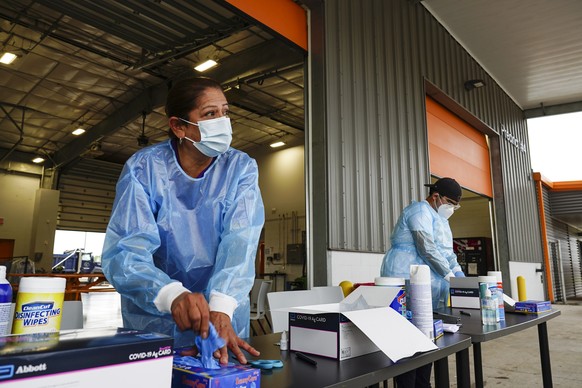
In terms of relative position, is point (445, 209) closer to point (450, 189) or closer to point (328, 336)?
point (450, 189)

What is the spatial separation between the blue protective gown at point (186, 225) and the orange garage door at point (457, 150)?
512cm

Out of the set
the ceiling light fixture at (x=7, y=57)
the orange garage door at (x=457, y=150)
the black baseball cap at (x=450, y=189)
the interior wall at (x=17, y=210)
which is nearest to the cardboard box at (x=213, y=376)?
the black baseball cap at (x=450, y=189)

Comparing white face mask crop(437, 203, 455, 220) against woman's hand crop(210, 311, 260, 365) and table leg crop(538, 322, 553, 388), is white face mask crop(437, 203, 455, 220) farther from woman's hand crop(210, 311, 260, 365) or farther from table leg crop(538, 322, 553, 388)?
woman's hand crop(210, 311, 260, 365)

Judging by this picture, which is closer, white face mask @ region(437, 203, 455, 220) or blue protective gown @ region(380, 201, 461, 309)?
blue protective gown @ region(380, 201, 461, 309)

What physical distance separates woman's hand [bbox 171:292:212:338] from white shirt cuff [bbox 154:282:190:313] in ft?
0.09

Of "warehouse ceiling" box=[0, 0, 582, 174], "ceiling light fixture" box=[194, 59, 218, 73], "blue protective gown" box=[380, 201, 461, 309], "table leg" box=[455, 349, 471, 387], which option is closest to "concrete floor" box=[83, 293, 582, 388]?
"blue protective gown" box=[380, 201, 461, 309]

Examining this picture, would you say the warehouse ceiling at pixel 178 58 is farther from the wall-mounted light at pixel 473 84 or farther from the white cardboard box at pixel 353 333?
the white cardboard box at pixel 353 333

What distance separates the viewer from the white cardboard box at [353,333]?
0.98 m

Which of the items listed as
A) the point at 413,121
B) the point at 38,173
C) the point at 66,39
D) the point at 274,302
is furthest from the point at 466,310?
the point at 38,173

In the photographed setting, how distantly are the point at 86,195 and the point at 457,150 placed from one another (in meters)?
11.9

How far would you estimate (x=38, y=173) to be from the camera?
510 inches

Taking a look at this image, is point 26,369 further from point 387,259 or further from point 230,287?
point 387,259

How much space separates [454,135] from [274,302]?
5.98 metres

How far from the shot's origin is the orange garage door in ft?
20.4
